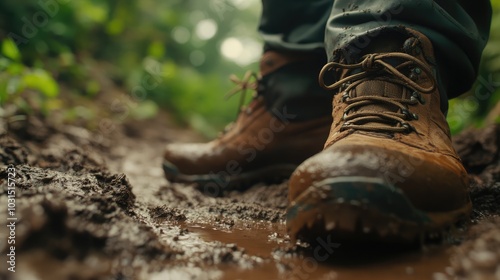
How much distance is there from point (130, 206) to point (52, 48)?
2929 millimetres

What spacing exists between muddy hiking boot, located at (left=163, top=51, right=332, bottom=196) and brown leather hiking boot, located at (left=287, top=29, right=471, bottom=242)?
0.47 meters

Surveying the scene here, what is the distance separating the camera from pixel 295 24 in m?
1.97

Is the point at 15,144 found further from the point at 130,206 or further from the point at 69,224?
the point at 69,224

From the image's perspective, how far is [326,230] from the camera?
979mm

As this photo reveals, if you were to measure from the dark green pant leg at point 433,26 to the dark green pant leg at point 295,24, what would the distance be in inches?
11.0

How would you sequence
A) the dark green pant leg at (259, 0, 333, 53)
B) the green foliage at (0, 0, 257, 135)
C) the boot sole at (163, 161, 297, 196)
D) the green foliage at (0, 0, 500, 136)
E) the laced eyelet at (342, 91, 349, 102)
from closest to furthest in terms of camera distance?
1. the laced eyelet at (342, 91, 349, 102)
2. the dark green pant leg at (259, 0, 333, 53)
3. the boot sole at (163, 161, 297, 196)
4. the green foliage at (0, 0, 500, 136)
5. the green foliage at (0, 0, 257, 135)

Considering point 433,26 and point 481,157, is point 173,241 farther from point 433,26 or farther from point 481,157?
point 481,157

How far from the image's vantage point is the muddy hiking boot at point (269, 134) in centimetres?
192

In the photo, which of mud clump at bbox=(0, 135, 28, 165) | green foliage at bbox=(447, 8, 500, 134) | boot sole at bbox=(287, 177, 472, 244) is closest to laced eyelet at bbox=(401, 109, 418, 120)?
boot sole at bbox=(287, 177, 472, 244)

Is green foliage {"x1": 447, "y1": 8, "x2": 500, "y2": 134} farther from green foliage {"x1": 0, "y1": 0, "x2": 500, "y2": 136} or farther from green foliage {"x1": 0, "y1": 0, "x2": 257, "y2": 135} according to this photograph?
green foliage {"x1": 0, "y1": 0, "x2": 257, "y2": 135}

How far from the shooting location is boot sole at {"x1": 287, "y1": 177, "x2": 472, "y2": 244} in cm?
94

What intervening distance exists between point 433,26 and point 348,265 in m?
0.91

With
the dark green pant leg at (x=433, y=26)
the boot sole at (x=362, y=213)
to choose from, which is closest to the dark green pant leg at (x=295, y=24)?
the dark green pant leg at (x=433, y=26)

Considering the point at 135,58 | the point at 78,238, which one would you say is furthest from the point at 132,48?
the point at 78,238
